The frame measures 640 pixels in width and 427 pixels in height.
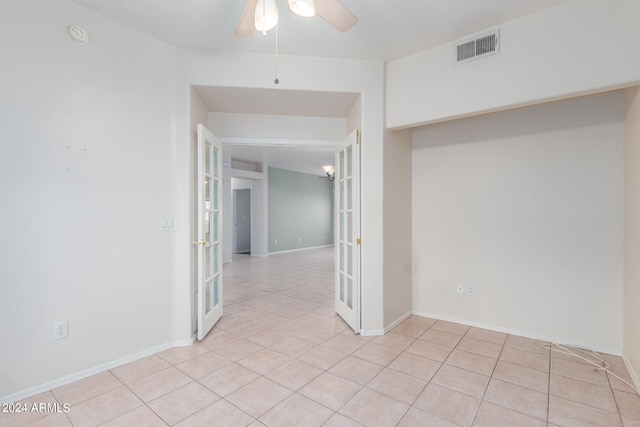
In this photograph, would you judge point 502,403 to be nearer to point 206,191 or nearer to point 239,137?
point 206,191

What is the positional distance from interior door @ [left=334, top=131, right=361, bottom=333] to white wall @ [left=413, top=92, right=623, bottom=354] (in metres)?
0.84

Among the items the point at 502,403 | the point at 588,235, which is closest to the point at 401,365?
the point at 502,403

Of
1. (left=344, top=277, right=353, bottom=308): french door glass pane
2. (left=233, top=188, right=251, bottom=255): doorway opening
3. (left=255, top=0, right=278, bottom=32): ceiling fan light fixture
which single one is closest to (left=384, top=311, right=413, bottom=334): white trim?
(left=344, top=277, right=353, bottom=308): french door glass pane

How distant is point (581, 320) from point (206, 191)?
3.68 metres

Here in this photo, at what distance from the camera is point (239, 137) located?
3.55m

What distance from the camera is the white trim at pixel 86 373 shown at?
1995mm

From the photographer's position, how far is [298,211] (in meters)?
10.0

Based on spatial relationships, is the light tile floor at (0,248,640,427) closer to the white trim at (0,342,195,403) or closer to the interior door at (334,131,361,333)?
the white trim at (0,342,195,403)

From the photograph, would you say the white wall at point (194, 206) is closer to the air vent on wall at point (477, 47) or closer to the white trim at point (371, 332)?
the white trim at point (371, 332)

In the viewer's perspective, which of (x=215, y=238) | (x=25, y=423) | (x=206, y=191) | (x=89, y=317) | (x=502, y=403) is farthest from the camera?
(x=215, y=238)

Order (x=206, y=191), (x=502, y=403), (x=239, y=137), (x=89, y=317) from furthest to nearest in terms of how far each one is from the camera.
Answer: (x=239, y=137)
(x=206, y=191)
(x=89, y=317)
(x=502, y=403)

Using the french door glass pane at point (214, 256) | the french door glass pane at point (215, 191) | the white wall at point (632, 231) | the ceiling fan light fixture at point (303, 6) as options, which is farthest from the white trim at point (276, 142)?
the white wall at point (632, 231)

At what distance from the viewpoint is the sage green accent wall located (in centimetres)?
919

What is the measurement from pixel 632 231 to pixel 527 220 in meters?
0.75
